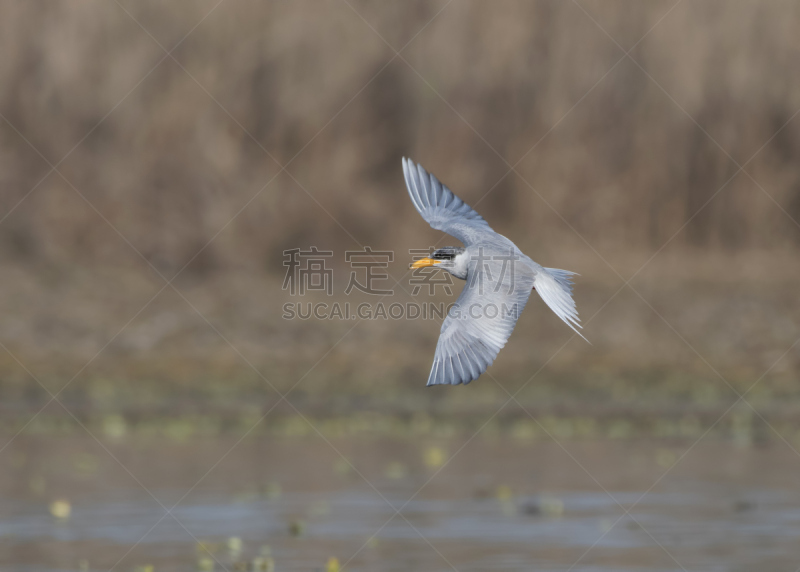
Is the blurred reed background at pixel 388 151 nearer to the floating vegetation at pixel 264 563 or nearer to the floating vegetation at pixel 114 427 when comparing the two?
the floating vegetation at pixel 114 427

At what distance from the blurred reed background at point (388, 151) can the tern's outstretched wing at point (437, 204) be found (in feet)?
24.1

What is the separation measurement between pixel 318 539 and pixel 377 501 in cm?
137

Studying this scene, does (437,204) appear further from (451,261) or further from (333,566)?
(333,566)

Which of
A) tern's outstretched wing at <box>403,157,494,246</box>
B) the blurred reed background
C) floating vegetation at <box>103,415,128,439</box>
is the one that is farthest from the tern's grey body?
the blurred reed background

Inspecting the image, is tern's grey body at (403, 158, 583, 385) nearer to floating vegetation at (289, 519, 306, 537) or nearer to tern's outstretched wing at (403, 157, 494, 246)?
tern's outstretched wing at (403, 157, 494, 246)

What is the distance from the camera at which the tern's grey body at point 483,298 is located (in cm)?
793

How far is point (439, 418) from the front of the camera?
14.8 m

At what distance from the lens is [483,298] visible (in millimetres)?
→ 8258

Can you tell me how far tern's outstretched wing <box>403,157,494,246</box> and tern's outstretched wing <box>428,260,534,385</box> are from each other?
844mm

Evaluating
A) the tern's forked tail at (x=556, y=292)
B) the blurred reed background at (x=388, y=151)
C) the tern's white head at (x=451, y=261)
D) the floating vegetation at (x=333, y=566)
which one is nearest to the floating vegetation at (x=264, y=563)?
A: the floating vegetation at (x=333, y=566)

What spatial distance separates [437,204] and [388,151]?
919cm

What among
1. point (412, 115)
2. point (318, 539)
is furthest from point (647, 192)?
point (318, 539)

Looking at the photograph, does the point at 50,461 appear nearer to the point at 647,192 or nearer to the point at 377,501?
the point at 377,501

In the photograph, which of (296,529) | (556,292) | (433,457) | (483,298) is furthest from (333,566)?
(433,457)
